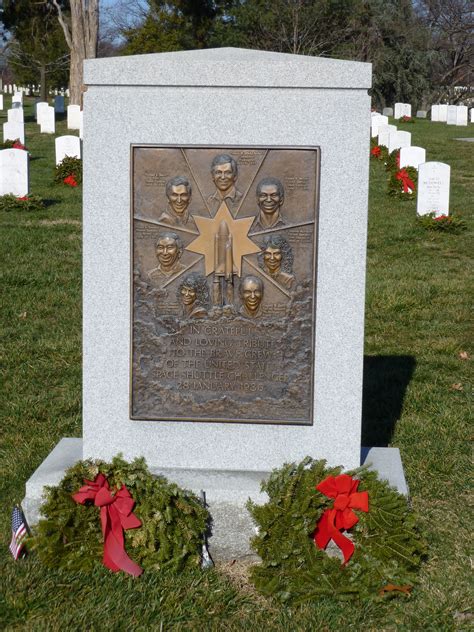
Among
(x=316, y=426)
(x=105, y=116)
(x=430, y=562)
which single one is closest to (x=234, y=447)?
(x=316, y=426)

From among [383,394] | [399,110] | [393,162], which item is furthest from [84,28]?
[383,394]

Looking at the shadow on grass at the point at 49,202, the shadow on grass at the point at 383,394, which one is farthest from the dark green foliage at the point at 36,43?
the shadow on grass at the point at 383,394

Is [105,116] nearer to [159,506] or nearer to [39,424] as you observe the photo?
[159,506]

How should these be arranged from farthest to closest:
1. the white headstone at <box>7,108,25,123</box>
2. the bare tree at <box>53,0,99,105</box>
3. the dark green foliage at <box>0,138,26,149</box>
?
the bare tree at <box>53,0,99,105</box> → the white headstone at <box>7,108,25,123</box> → the dark green foliage at <box>0,138,26,149</box>

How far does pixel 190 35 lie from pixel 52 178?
23.8 m

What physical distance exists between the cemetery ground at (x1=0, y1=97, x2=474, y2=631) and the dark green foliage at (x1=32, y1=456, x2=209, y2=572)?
0.07 metres

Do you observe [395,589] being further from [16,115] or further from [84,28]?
[84,28]

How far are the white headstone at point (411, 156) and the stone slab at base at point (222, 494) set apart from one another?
12864 mm

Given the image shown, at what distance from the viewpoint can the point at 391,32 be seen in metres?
43.4

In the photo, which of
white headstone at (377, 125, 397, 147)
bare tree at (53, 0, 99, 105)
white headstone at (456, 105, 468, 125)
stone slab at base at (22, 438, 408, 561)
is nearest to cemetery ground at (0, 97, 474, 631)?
stone slab at base at (22, 438, 408, 561)

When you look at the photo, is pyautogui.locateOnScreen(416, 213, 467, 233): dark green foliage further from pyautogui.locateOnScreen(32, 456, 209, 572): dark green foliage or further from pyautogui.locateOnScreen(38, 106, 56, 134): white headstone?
pyautogui.locateOnScreen(38, 106, 56, 134): white headstone

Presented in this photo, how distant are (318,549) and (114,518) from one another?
0.84 meters

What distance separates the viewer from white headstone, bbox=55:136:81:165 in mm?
17172

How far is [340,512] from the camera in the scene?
3.84 meters
